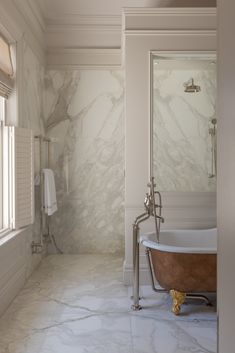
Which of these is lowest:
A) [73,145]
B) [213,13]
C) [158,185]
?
[158,185]

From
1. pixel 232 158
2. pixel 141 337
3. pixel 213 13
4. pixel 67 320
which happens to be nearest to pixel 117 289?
pixel 67 320

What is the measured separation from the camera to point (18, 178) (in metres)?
3.49

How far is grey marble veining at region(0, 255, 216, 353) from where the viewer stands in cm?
249

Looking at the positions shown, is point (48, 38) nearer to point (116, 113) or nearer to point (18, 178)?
point (116, 113)

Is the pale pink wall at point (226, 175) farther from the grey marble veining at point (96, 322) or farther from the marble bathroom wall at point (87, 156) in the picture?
the marble bathroom wall at point (87, 156)

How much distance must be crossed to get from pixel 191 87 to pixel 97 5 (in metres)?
1.54

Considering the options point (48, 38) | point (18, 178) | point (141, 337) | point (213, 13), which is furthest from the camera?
point (48, 38)

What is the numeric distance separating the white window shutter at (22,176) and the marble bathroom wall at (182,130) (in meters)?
1.23

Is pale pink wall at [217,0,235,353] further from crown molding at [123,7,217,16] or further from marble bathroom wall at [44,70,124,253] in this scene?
marble bathroom wall at [44,70,124,253]

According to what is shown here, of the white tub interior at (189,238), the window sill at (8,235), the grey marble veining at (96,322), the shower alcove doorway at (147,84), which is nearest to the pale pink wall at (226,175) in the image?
the grey marble veining at (96,322)

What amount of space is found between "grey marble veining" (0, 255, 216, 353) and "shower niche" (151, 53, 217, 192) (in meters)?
1.20

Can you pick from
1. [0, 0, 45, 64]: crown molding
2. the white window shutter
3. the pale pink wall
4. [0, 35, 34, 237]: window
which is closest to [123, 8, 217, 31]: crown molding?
[0, 0, 45, 64]: crown molding

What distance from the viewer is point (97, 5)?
4.62 metres

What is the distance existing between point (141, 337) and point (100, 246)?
2.65 metres
